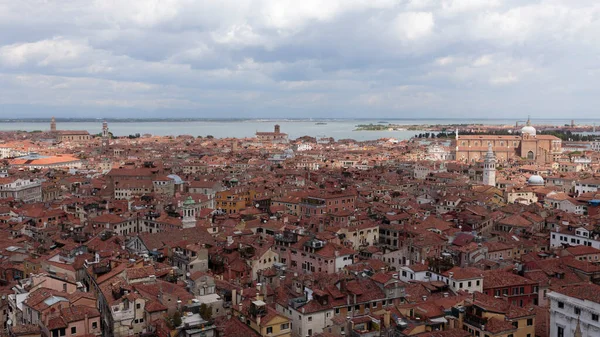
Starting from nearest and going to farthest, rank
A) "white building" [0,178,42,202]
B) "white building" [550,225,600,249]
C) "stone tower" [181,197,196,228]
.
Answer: "white building" [550,225,600,249] < "stone tower" [181,197,196,228] < "white building" [0,178,42,202]

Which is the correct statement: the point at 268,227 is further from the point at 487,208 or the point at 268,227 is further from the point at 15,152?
the point at 15,152

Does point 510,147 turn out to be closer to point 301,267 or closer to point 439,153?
point 439,153

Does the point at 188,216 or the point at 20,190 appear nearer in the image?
the point at 188,216

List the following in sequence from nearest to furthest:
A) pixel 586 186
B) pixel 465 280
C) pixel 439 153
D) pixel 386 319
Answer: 1. pixel 386 319
2. pixel 465 280
3. pixel 586 186
4. pixel 439 153

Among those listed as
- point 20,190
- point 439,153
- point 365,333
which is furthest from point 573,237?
point 439,153

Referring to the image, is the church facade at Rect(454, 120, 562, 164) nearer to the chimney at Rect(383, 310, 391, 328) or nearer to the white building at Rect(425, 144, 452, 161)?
the white building at Rect(425, 144, 452, 161)

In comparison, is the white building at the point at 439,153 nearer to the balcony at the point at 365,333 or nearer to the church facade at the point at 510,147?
the church facade at the point at 510,147

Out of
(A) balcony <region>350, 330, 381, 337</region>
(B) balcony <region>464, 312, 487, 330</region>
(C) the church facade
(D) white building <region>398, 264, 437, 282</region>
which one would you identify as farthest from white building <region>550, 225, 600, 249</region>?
(C) the church facade
